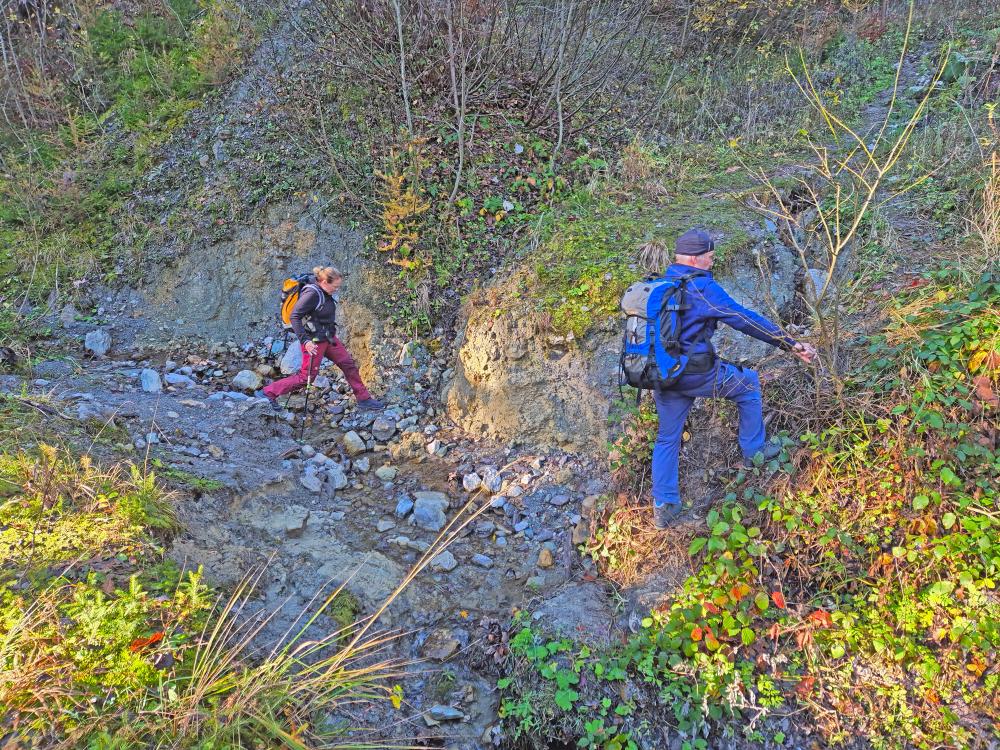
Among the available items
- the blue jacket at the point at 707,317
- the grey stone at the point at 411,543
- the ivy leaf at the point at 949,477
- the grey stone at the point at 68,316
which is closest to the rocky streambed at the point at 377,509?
the grey stone at the point at 411,543

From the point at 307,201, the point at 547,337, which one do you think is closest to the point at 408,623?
the point at 547,337

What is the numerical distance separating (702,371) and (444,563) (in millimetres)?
2409

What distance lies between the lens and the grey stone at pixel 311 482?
5.31 m

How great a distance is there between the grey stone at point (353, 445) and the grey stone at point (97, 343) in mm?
3694

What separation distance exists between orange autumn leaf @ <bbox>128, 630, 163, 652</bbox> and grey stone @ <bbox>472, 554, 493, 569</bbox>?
2268 mm

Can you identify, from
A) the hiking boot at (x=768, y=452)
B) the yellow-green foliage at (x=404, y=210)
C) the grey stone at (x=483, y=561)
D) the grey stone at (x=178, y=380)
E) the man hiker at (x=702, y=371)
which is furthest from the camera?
the yellow-green foliage at (x=404, y=210)

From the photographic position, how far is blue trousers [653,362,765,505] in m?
3.84

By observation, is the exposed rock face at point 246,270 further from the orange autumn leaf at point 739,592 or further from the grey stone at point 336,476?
the orange autumn leaf at point 739,592

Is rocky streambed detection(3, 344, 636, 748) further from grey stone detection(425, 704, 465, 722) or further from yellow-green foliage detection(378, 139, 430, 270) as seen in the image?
yellow-green foliage detection(378, 139, 430, 270)

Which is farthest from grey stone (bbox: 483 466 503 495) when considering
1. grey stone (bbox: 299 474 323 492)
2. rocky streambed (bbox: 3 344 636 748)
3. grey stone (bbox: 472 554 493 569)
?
grey stone (bbox: 299 474 323 492)

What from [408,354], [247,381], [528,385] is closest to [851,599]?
[528,385]

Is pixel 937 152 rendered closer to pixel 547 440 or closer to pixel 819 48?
pixel 819 48

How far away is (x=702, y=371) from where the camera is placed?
148 inches

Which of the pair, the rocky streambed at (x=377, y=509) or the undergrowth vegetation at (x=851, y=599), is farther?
the rocky streambed at (x=377, y=509)
